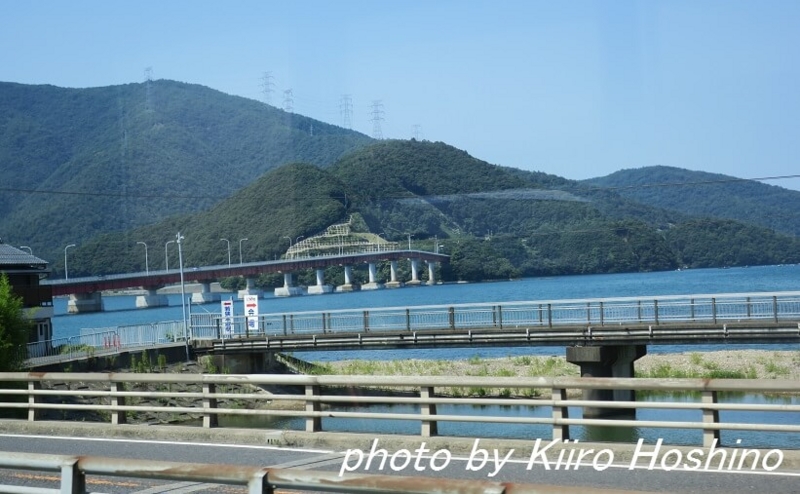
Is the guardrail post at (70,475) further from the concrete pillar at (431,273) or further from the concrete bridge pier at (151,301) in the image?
the concrete pillar at (431,273)

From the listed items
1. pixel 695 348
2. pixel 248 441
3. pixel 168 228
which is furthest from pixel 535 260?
pixel 248 441

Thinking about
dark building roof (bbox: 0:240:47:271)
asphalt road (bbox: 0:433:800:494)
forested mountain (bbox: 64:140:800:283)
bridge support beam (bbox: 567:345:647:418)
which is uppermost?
forested mountain (bbox: 64:140:800:283)

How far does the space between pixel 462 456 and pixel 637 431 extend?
60.8 ft

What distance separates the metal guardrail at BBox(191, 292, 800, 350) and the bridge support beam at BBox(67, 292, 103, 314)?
77646mm

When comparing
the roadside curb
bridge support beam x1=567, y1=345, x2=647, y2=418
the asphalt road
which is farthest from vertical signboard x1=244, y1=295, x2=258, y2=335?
the asphalt road

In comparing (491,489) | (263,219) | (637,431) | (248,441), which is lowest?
(637,431)

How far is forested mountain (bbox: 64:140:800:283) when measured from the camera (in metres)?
162

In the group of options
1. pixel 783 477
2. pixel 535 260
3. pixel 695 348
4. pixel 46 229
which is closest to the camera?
pixel 783 477

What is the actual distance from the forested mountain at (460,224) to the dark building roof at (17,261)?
354 feet

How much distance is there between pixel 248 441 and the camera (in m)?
15.0

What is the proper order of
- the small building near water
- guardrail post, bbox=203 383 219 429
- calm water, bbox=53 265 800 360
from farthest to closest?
calm water, bbox=53 265 800 360, the small building near water, guardrail post, bbox=203 383 219 429

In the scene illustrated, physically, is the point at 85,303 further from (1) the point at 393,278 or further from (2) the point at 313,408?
(2) the point at 313,408

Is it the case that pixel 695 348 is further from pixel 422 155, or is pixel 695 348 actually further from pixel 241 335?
pixel 422 155

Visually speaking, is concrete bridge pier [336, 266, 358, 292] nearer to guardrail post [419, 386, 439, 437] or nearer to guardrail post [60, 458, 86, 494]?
guardrail post [419, 386, 439, 437]
